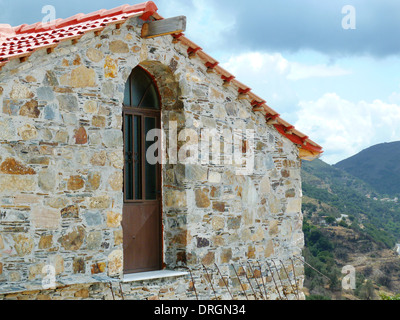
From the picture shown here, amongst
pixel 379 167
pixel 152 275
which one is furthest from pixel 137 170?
pixel 379 167

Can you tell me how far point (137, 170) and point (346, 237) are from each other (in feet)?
60.4

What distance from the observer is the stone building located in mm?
6707

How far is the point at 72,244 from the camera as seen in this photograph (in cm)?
704

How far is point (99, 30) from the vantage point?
24.0ft

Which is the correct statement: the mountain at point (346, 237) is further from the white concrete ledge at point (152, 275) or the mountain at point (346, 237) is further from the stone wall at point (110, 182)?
the white concrete ledge at point (152, 275)

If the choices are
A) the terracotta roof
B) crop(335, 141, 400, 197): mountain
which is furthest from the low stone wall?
crop(335, 141, 400, 197): mountain

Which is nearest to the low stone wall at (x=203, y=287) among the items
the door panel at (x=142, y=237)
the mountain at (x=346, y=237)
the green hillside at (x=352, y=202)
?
the door panel at (x=142, y=237)

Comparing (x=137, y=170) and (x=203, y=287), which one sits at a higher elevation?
(x=137, y=170)

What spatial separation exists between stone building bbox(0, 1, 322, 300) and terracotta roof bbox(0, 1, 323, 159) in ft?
0.08

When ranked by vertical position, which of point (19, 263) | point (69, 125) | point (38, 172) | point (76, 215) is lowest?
point (19, 263)

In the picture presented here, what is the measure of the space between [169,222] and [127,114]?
179 cm

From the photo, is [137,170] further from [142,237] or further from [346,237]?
[346,237]
